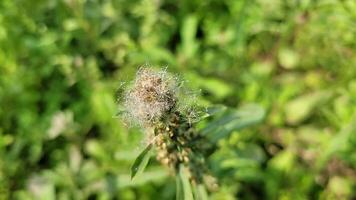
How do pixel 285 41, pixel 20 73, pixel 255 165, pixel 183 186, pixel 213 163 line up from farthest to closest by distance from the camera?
pixel 285 41 < pixel 20 73 < pixel 255 165 < pixel 213 163 < pixel 183 186

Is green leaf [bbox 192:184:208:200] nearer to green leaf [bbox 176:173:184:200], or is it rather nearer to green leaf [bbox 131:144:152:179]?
green leaf [bbox 176:173:184:200]

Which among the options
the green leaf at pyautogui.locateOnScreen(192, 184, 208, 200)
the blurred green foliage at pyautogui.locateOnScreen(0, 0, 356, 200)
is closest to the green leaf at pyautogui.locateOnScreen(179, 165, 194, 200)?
the green leaf at pyautogui.locateOnScreen(192, 184, 208, 200)

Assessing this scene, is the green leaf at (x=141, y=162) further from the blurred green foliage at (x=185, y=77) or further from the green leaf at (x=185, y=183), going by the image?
the blurred green foliage at (x=185, y=77)

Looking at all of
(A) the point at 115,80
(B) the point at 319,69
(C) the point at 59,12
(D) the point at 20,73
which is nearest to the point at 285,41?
(B) the point at 319,69

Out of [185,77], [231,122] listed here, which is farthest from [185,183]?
[185,77]

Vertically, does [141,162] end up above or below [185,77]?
below

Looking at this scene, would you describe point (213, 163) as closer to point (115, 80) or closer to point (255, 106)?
point (255, 106)

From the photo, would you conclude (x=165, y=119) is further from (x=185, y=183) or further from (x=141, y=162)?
(x=185, y=183)
